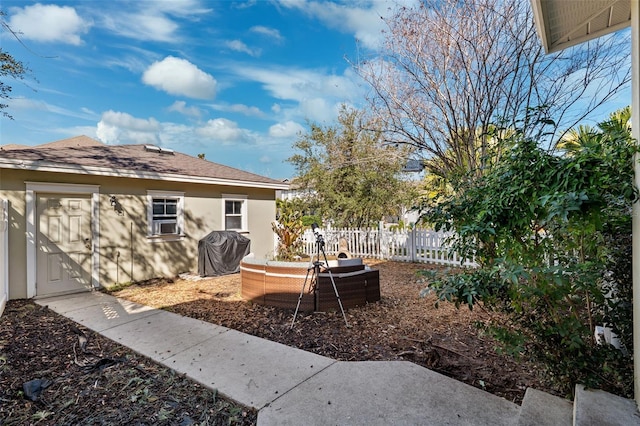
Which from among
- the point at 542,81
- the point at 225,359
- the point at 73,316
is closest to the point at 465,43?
the point at 542,81

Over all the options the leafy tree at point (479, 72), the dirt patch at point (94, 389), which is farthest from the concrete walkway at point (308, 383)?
the leafy tree at point (479, 72)

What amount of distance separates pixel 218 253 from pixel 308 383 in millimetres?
6252

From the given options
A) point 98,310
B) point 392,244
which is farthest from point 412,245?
point 98,310

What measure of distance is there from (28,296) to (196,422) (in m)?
6.00

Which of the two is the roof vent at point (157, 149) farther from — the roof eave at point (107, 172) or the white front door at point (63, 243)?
the white front door at point (63, 243)

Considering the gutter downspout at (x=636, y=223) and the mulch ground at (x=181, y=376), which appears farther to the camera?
the mulch ground at (x=181, y=376)

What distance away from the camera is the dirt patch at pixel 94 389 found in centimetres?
258

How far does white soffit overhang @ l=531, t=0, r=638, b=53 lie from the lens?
2.79m

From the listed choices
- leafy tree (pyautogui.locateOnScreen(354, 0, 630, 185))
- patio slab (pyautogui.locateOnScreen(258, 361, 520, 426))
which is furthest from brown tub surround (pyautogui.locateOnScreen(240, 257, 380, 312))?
leafy tree (pyautogui.locateOnScreen(354, 0, 630, 185))

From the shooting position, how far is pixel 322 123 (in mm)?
14695

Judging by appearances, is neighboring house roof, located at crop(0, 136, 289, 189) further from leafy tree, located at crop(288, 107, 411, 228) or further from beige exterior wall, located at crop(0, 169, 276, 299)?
leafy tree, located at crop(288, 107, 411, 228)

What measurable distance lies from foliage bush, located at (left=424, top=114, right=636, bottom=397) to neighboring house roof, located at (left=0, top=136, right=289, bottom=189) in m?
7.31

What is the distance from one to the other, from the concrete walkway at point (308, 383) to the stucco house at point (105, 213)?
305cm

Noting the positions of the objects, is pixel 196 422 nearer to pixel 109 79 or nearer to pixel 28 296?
pixel 28 296
